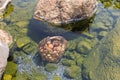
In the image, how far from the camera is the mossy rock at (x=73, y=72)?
7605 mm

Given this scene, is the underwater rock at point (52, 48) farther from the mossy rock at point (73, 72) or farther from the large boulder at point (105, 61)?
the large boulder at point (105, 61)

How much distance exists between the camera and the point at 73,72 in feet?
25.3

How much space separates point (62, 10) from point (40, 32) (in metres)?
1.11

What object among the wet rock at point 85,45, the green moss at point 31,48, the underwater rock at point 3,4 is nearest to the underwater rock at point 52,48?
the green moss at point 31,48

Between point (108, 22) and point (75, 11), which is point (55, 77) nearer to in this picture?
point (75, 11)

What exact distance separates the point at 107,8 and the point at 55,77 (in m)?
4.51

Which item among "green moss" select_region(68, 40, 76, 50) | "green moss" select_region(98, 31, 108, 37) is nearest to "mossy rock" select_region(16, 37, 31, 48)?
"green moss" select_region(68, 40, 76, 50)

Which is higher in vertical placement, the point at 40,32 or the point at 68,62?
the point at 40,32

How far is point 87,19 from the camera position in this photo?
9.99 meters

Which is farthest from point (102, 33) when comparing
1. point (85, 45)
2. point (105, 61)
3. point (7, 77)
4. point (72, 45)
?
point (7, 77)

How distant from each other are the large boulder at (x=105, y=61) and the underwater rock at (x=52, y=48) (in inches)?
34.1

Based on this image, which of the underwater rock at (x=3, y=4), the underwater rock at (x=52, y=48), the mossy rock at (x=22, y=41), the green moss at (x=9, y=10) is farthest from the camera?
the underwater rock at (x=3, y=4)

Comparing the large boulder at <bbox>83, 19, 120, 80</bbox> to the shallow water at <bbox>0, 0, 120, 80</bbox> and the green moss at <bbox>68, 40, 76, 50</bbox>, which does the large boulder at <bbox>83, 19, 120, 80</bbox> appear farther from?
the green moss at <bbox>68, 40, 76, 50</bbox>

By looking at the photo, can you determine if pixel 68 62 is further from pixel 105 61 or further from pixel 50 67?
pixel 105 61
